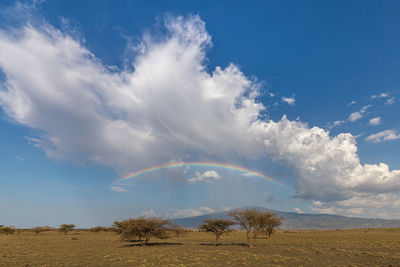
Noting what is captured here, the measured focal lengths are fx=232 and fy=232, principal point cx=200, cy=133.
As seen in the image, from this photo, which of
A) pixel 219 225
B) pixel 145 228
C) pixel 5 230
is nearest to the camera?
pixel 145 228

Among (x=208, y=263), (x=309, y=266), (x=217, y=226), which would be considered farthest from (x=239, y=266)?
(x=217, y=226)

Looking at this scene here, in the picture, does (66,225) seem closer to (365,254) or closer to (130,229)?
(130,229)

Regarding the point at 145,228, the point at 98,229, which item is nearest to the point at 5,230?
the point at 98,229

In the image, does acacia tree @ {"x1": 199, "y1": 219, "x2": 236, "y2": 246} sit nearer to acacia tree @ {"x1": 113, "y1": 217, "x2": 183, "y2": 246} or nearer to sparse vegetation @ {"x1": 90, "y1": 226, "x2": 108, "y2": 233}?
acacia tree @ {"x1": 113, "y1": 217, "x2": 183, "y2": 246}

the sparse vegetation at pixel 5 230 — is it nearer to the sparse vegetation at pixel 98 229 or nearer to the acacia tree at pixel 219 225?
the sparse vegetation at pixel 98 229

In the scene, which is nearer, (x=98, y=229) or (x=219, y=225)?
(x=219, y=225)

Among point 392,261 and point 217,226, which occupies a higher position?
point 217,226

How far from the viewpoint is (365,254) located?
28.8 m

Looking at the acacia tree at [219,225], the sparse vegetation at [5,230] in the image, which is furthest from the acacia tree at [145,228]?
the sparse vegetation at [5,230]

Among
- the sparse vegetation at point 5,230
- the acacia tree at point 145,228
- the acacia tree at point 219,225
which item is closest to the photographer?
the acacia tree at point 145,228

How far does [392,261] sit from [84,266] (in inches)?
1215

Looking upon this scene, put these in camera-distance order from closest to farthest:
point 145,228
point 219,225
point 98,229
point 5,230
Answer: point 145,228, point 219,225, point 5,230, point 98,229

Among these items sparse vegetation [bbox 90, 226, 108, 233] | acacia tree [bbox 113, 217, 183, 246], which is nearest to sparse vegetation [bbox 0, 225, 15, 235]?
sparse vegetation [bbox 90, 226, 108, 233]

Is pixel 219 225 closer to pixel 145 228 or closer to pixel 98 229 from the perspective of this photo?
pixel 145 228
